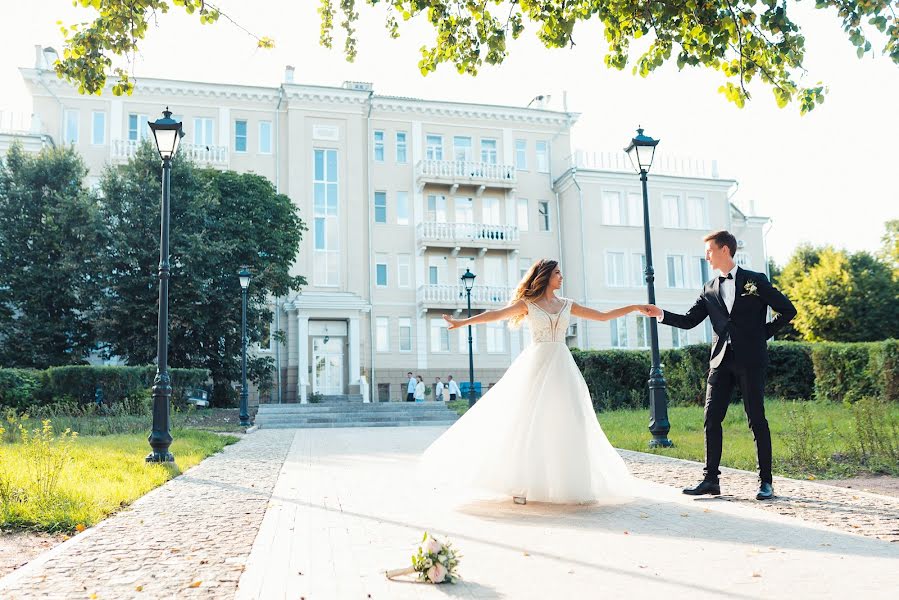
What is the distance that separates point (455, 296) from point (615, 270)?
949cm

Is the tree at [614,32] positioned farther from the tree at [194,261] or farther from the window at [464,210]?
the window at [464,210]

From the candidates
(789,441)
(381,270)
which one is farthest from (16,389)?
(381,270)

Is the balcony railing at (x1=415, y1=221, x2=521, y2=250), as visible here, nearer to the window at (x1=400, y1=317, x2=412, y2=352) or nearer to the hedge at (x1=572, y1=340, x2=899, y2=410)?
the window at (x1=400, y1=317, x2=412, y2=352)

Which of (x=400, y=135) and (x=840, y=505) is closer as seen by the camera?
(x=840, y=505)

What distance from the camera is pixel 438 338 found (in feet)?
131

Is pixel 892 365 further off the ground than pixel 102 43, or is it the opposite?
pixel 102 43

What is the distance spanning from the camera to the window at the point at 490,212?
137ft

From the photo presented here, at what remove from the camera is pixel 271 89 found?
3884 centimetres

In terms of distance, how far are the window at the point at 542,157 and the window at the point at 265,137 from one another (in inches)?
587

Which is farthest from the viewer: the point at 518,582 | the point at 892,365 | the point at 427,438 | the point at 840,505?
the point at 892,365

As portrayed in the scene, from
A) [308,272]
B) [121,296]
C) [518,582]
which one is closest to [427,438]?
[518,582]

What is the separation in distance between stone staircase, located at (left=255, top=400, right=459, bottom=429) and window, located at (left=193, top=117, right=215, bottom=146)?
16.6 m

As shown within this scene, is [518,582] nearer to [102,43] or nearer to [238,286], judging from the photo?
[102,43]

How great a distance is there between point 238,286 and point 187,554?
85.5 feet
